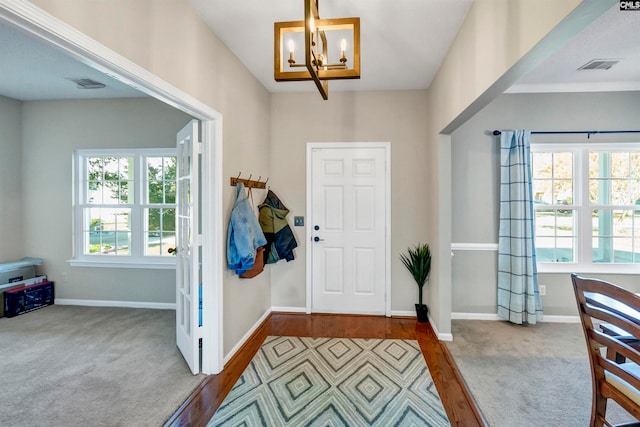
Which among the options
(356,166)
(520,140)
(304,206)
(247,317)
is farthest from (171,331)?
(520,140)

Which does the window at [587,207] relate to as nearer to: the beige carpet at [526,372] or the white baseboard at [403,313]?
the beige carpet at [526,372]

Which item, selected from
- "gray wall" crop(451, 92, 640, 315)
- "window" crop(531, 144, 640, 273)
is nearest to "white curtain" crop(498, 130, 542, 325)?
"gray wall" crop(451, 92, 640, 315)

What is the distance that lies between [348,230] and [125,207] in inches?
117

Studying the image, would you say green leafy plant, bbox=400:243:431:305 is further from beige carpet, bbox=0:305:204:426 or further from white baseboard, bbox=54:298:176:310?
white baseboard, bbox=54:298:176:310

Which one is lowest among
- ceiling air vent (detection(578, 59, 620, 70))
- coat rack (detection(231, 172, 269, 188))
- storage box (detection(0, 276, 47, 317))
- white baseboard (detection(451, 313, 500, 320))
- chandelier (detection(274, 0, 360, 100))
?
white baseboard (detection(451, 313, 500, 320))

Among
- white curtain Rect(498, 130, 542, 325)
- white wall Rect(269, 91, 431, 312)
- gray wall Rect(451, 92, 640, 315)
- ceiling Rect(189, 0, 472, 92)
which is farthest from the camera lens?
white wall Rect(269, 91, 431, 312)

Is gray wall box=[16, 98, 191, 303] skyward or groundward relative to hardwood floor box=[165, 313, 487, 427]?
skyward

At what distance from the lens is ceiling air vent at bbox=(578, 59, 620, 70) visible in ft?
8.97

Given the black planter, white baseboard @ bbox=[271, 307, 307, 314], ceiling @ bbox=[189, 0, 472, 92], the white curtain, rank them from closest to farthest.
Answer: ceiling @ bbox=[189, 0, 472, 92] → the white curtain → the black planter → white baseboard @ bbox=[271, 307, 307, 314]

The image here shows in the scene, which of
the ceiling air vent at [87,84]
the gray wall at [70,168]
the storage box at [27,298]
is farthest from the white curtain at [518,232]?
the storage box at [27,298]

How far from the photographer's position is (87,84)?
3.40m

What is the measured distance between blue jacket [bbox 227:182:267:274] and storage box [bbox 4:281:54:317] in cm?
311

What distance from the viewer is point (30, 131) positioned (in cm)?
394

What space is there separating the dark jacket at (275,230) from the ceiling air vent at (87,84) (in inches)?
91.7
